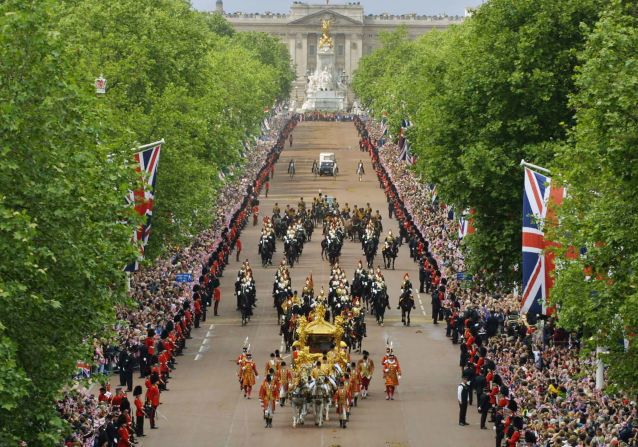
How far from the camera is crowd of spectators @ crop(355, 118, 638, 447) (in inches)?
1499

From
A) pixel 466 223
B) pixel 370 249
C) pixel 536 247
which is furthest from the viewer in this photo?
pixel 370 249

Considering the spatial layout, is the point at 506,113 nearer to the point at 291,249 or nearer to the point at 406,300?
the point at 406,300

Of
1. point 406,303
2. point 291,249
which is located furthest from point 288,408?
point 291,249

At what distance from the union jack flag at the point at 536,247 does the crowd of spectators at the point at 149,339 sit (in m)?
9.38

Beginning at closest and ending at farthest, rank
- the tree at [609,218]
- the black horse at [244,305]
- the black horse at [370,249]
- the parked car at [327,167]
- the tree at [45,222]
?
the tree at [45,222], the tree at [609,218], the black horse at [244,305], the black horse at [370,249], the parked car at [327,167]

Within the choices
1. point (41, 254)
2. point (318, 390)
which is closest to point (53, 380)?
point (41, 254)

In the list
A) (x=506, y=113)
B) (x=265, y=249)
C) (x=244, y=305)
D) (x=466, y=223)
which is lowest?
(x=244, y=305)

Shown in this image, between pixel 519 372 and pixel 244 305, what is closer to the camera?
pixel 519 372

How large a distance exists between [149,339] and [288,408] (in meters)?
5.89

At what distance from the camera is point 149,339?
51.7 metres

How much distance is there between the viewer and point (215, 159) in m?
87.8

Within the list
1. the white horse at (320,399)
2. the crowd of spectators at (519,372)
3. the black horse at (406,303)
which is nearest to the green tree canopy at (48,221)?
the white horse at (320,399)

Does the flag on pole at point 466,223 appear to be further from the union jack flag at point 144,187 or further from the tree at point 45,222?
the tree at point 45,222

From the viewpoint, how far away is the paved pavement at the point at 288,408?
143ft
